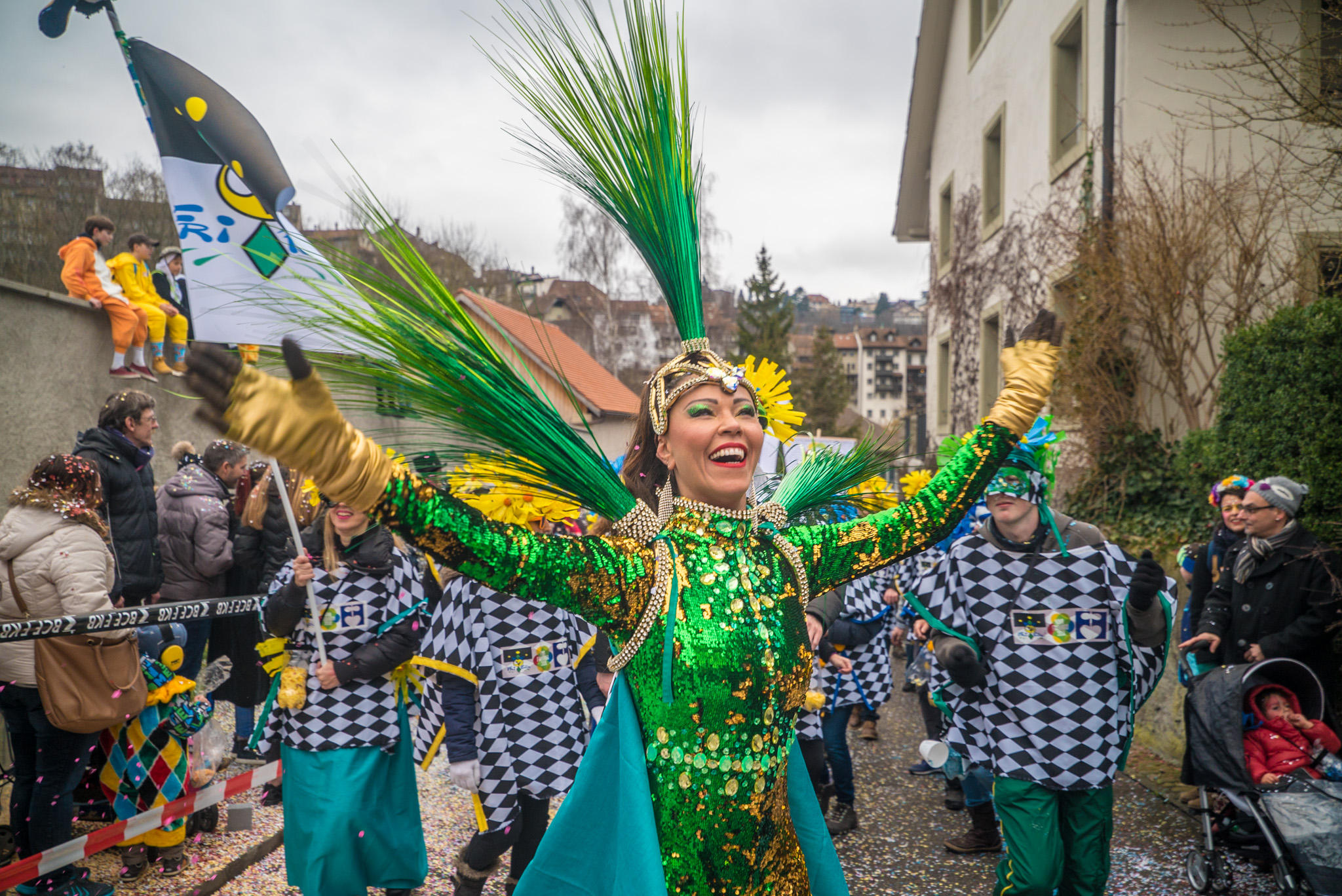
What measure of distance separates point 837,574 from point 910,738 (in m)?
5.16

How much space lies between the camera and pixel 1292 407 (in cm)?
502

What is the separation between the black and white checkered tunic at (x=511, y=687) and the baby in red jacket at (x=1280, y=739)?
2.95 meters

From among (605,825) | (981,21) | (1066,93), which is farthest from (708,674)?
(981,21)

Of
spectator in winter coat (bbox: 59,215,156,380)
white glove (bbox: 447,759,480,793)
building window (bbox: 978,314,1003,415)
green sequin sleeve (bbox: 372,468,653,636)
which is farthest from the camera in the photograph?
building window (bbox: 978,314,1003,415)

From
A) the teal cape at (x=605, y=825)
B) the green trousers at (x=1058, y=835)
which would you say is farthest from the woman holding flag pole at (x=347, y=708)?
the green trousers at (x=1058, y=835)

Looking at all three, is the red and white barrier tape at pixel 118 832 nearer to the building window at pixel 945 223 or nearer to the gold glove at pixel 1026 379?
the gold glove at pixel 1026 379

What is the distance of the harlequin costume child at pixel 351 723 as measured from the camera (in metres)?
3.55

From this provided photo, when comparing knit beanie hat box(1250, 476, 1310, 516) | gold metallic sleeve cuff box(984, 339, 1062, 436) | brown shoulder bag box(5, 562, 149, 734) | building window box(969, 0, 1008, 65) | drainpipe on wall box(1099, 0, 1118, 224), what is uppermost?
building window box(969, 0, 1008, 65)

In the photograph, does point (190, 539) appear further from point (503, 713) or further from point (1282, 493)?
point (1282, 493)

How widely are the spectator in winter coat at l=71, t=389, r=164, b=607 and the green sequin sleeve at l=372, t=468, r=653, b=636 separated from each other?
4.18 m

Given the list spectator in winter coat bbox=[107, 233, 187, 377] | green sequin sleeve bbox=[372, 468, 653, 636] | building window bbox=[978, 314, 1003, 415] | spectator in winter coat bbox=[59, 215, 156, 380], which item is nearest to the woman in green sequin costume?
green sequin sleeve bbox=[372, 468, 653, 636]

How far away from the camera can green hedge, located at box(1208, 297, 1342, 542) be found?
475 cm

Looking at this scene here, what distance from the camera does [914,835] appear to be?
16.3 feet

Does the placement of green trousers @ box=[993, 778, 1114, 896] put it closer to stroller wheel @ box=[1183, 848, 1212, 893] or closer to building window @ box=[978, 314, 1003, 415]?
stroller wheel @ box=[1183, 848, 1212, 893]
